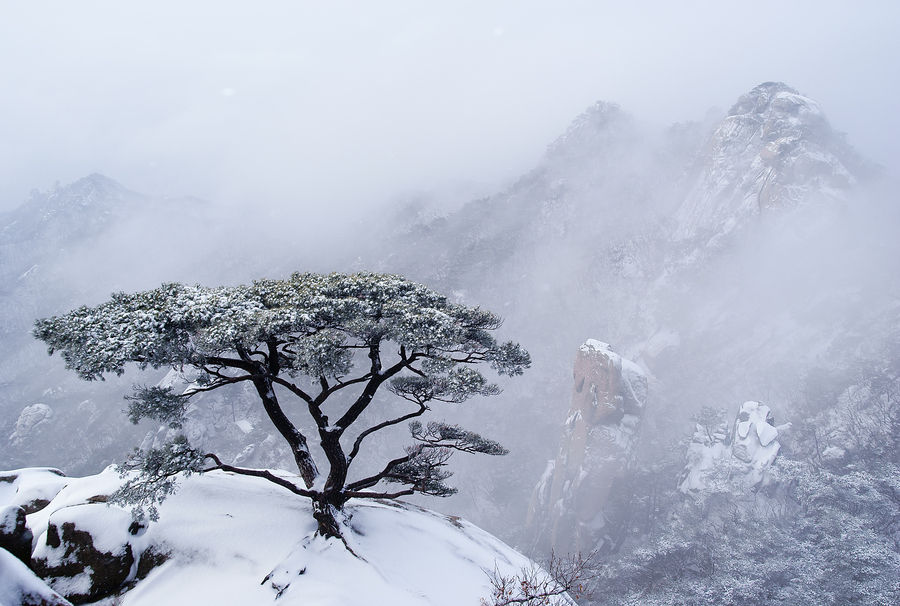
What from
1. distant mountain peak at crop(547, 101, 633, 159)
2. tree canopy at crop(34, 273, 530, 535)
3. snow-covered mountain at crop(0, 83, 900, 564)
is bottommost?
tree canopy at crop(34, 273, 530, 535)

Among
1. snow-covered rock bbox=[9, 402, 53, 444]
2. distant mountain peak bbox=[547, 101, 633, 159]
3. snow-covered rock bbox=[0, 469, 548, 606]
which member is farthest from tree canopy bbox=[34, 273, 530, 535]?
distant mountain peak bbox=[547, 101, 633, 159]

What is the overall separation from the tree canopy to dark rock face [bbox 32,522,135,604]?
171 centimetres

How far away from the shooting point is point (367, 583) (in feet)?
40.3

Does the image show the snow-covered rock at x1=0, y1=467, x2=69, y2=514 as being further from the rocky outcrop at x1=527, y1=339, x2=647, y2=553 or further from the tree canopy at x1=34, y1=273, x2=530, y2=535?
the rocky outcrop at x1=527, y1=339, x2=647, y2=553

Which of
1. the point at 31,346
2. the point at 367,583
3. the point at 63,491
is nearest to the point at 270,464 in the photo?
the point at 63,491

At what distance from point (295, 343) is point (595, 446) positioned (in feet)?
255

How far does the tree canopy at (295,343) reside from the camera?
11758 millimetres

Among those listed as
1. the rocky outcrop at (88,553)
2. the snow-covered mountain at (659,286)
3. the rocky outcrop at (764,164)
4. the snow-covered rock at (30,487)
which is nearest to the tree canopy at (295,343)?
the rocky outcrop at (88,553)

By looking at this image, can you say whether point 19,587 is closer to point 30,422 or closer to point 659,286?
point 659,286

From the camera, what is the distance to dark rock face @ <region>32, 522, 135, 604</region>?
443 inches

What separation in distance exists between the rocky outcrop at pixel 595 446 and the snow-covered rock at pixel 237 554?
69.5 metres

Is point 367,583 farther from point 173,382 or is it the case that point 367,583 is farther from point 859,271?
point 859,271

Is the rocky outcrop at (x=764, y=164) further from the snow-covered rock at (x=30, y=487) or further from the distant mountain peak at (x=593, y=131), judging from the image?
the snow-covered rock at (x=30, y=487)

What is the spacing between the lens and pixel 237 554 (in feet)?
42.3
